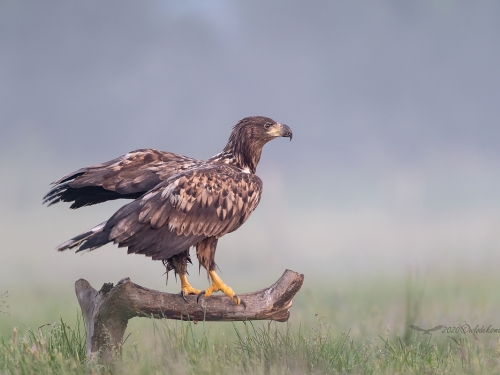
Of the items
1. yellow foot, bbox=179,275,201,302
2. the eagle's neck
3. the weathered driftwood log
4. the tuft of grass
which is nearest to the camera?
the tuft of grass

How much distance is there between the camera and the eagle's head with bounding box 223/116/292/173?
24.9ft

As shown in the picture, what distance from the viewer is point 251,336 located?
6.61 m

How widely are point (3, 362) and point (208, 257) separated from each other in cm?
221

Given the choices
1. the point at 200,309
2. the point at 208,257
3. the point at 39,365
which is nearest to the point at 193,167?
the point at 208,257

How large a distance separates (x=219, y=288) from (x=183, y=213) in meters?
0.90

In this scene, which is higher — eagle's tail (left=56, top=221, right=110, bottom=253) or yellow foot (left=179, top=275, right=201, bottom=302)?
eagle's tail (left=56, top=221, right=110, bottom=253)

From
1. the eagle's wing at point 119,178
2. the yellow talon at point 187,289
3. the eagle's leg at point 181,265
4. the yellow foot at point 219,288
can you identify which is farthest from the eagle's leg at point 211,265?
the eagle's wing at point 119,178

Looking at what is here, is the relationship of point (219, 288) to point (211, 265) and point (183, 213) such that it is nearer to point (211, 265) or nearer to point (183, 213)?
point (211, 265)

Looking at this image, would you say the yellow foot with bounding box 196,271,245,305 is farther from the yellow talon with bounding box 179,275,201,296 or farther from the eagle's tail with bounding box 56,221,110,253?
the eagle's tail with bounding box 56,221,110,253

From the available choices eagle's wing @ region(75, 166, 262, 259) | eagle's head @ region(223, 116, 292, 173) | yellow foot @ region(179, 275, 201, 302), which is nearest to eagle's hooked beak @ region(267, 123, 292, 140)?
eagle's head @ region(223, 116, 292, 173)

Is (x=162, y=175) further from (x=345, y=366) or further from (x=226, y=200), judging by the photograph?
(x=345, y=366)

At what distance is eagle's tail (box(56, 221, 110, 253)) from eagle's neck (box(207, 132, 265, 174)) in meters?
1.77

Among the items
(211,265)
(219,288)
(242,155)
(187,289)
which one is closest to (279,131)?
(242,155)

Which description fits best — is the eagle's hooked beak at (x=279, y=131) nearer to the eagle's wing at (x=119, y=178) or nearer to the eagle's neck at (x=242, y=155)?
the eagle's neck at (x=242, y=155)
